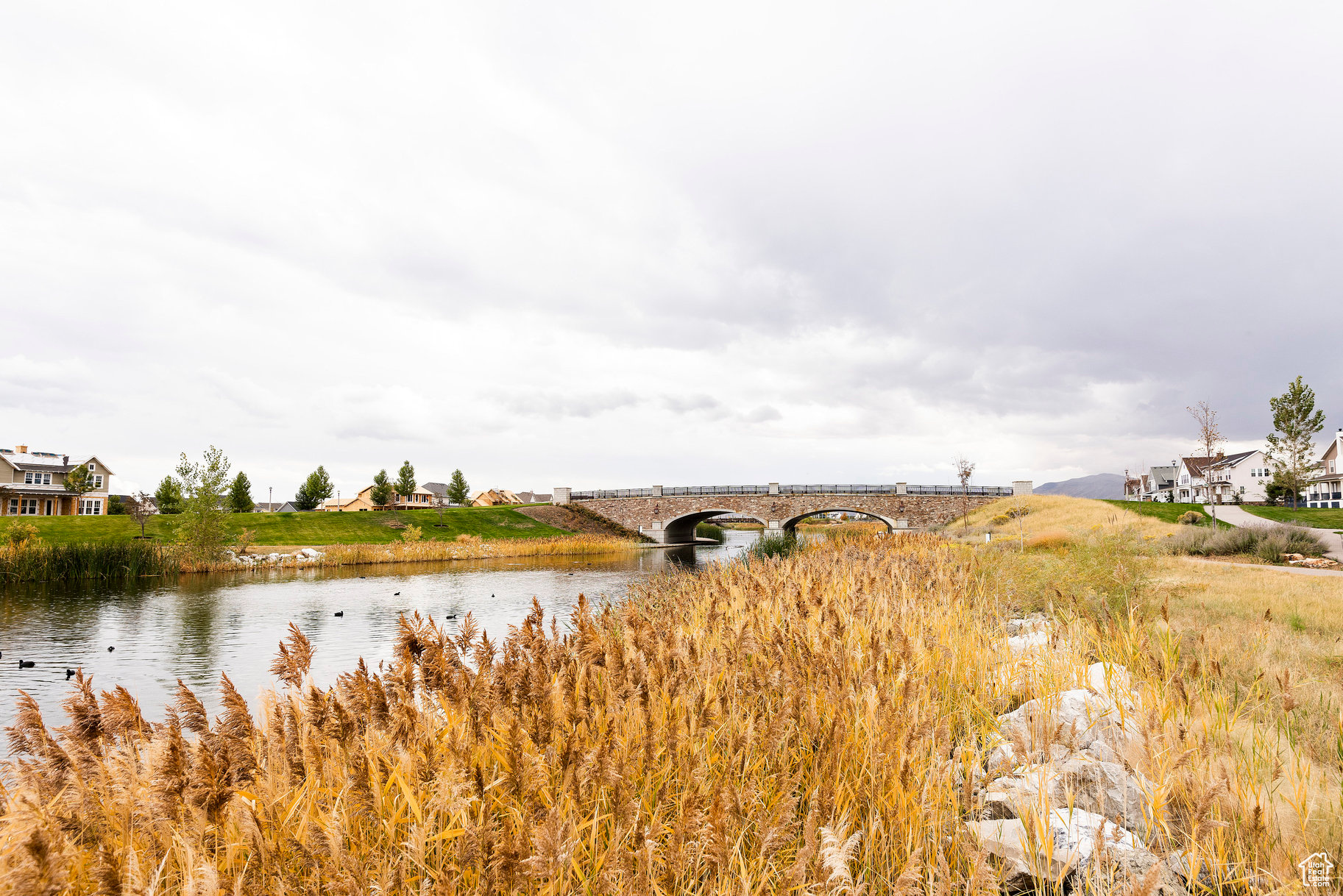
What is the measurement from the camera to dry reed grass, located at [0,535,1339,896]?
6.55ft

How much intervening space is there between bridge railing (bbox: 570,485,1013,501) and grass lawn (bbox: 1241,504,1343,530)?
1829 centimetres

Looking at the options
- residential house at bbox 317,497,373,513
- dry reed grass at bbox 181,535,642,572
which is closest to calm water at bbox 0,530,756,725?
dry reed grass at bbox 181,535,642,572

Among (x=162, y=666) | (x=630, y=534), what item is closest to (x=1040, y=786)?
(x=162, y=666)

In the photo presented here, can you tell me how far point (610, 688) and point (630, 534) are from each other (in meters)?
61.2

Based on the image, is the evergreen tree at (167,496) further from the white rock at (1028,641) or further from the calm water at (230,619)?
the white rock at (1028,641)

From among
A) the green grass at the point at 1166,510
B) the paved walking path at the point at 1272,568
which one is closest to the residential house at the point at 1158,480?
the green grass at the point at 1166,510

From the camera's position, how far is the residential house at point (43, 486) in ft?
189

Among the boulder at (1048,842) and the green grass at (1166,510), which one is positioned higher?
the boulder at (1048,842)

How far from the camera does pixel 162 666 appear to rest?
11453 millimetres

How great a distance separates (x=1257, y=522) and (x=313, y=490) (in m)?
74.3

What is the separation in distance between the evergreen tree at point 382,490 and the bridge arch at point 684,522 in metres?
28.1

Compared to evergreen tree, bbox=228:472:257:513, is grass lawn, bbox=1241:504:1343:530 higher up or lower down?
lower down

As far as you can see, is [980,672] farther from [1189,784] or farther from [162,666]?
[162,666]

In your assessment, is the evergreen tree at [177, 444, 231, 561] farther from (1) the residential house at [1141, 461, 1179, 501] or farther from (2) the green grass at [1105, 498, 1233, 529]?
(1) the residential house at [1141, 461, 1179, 501]
